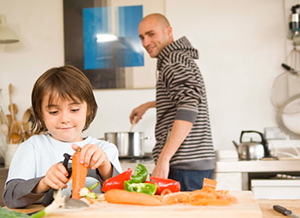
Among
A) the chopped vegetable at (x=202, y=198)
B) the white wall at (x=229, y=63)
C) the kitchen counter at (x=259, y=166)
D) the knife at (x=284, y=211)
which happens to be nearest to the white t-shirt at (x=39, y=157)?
the chopped vegetable at (x=202, y=198)

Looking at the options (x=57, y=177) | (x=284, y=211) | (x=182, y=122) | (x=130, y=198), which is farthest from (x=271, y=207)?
(x=182, y=122)

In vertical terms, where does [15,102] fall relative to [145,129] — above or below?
above

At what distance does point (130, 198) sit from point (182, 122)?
980mm

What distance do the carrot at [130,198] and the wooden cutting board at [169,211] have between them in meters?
0.02

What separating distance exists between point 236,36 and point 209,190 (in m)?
1.93

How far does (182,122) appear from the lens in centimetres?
177

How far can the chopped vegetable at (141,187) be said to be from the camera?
849mm

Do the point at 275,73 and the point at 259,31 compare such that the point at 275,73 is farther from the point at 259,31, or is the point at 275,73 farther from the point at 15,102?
the point at 15,102

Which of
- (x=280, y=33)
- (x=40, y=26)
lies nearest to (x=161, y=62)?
(x=280, y=33)

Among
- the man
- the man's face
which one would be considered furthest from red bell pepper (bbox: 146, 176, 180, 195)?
the man's face

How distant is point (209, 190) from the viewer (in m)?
0.85

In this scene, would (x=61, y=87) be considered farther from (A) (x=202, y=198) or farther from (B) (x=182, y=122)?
(B) (x=182, y=122)

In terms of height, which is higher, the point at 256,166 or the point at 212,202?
the point at 212,202

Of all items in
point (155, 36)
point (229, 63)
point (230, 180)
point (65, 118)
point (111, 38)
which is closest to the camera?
point (65, 118)
